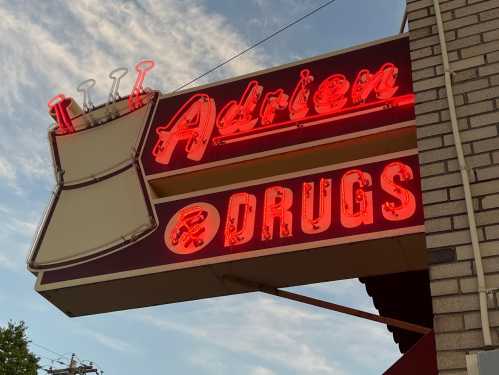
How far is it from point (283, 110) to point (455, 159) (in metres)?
3.23

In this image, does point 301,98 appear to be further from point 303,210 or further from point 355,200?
point 355,200

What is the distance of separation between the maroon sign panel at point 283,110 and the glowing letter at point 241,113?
1 cm

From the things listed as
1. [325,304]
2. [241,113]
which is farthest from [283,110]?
[325,304]

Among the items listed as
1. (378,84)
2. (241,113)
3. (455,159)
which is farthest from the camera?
(241,113)

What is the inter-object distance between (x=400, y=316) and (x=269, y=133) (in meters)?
3.27

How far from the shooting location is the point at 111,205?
336 inches

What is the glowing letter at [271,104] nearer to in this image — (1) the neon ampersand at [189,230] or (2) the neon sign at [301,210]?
(2) the neon sign at [301,210]

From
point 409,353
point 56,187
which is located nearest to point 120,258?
point 56,187

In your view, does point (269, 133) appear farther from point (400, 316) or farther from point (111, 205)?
point (400, 316)

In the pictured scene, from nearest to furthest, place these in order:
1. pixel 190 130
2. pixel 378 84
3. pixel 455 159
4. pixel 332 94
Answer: pixel 455 159 → pixel 378 84 → pixel 332 94 → pixel 190 130

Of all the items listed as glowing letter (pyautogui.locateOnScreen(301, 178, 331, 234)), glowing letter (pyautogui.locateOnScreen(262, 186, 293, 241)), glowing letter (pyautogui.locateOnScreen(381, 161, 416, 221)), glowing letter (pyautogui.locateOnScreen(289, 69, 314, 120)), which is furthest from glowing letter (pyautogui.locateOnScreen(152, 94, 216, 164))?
glowing letter (pyautogui.locateOnScreen(381, 161, 416, 221))

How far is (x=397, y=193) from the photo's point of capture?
6504 mm

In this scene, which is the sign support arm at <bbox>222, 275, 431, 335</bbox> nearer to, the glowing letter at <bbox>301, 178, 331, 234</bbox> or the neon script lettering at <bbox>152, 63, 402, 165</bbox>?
the glowing letter at <bbox>301, 178, 331, 234</bbox>

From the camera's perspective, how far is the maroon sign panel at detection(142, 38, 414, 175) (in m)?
7.45
